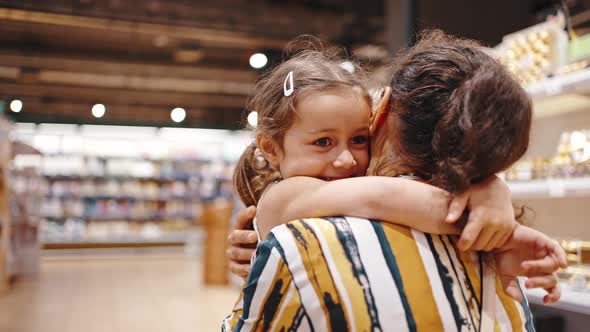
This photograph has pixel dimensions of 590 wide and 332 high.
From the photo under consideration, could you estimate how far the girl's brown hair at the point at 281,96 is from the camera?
105cm

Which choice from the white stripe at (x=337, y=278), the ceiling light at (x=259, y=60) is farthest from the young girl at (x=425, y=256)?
the ceiling light at (x=259, y=60)

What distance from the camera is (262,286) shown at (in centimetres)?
74

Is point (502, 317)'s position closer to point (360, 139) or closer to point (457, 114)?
point (457, 114)

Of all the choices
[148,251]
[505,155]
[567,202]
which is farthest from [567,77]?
[148,251]

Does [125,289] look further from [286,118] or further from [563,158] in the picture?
[286,118]

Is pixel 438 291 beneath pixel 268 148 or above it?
beneath

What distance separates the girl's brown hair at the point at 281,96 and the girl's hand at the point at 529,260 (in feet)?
1.39

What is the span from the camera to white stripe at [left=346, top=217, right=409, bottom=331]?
2.34ft

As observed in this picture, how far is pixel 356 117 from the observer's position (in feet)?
3.44

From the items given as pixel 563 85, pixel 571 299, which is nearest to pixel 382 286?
pixel 571 299

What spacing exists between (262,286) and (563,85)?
1.97 metres

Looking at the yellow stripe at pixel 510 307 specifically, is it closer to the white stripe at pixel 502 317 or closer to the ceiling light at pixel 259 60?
the white stripe at pixel 502 317

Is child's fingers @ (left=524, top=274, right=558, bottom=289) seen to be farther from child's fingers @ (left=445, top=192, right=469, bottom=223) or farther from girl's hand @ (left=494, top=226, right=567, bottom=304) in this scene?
child's fingers @ (left=445, top=192, right=469, bottom=223)

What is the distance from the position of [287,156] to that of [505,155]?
47cm
